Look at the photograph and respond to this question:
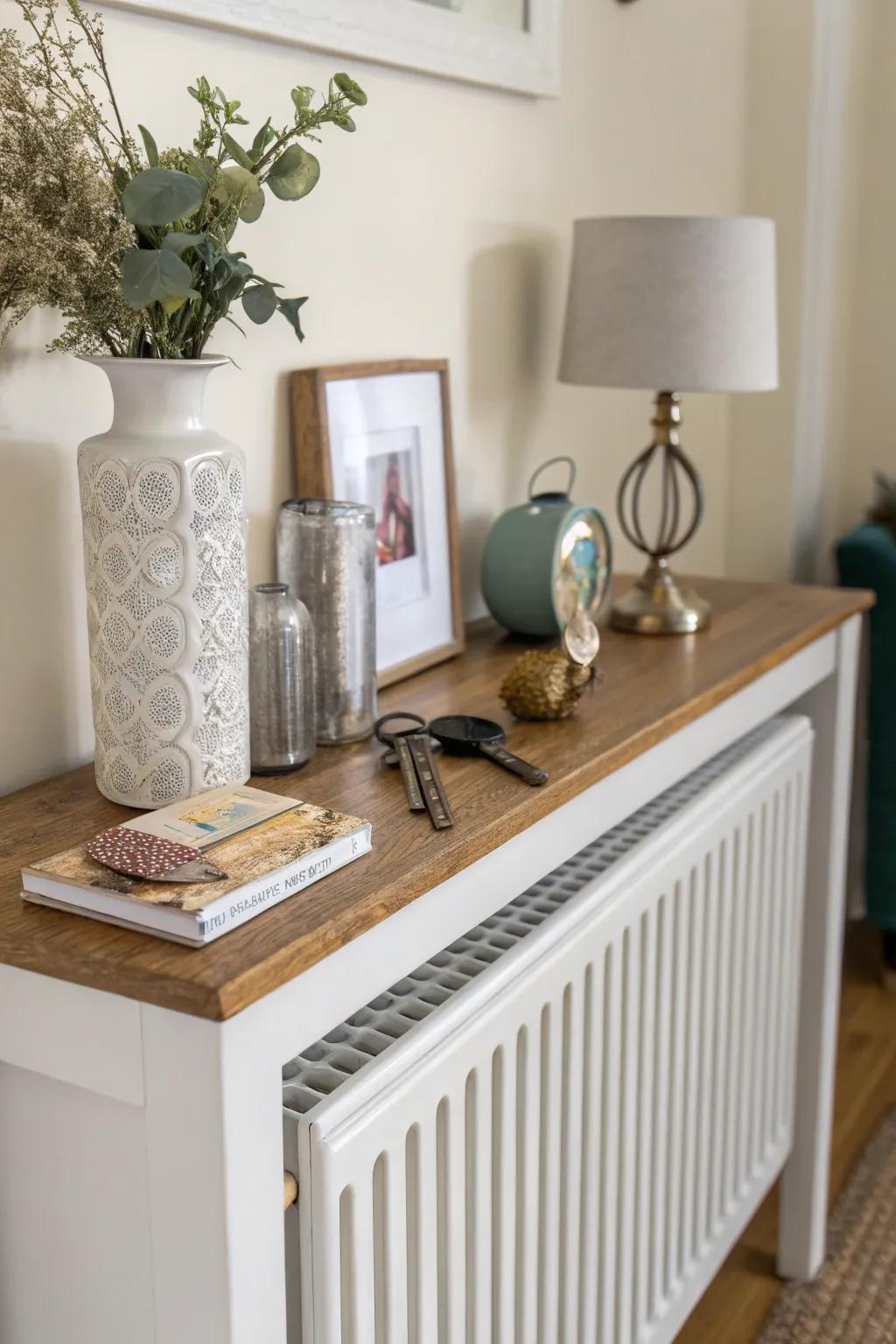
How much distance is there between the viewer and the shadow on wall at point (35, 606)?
107 cm

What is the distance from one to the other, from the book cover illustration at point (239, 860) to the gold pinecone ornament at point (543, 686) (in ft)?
1.06

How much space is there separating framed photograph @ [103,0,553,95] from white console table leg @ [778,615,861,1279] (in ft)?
2.77

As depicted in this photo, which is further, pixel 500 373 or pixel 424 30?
pixel 500 373

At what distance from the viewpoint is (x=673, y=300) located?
5.20 feet

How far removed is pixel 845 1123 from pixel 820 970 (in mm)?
529

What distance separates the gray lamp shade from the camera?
158cm

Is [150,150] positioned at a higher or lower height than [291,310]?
higher

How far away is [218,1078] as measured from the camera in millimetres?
787

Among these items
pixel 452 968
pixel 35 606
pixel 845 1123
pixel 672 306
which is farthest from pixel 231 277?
pixel 845 1123

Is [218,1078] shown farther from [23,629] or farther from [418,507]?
[418,507]

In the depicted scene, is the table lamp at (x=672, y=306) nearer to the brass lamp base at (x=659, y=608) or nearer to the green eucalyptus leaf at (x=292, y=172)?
the brass lamp base at (x=659, y=608)

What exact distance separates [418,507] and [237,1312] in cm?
88

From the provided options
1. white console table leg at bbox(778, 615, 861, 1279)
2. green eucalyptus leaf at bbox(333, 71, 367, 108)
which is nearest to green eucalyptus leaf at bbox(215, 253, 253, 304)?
green eucalyptus leaf at bbox(333, 71, 367, 108)

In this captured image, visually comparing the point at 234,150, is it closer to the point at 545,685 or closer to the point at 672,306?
the point at 545,685
